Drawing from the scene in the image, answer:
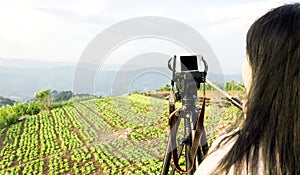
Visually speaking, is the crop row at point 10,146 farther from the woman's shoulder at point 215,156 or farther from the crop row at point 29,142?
the woman's shoulder at point 215,156

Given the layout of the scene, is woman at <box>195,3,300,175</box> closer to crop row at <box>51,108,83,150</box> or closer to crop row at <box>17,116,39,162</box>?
crop row at <box>17,116,39,162</box>

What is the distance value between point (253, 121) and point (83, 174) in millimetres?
4158

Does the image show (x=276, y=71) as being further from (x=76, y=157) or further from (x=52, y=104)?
(x=52, y=104)

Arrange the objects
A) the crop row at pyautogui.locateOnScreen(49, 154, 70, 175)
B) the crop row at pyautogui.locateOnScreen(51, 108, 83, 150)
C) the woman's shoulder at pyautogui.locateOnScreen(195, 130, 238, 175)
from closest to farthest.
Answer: the woman's shoulder at pyautogui.locateOnScreen(195, 130, 238, 175), the crop row at pyautogui.locateOnScreen(49, 154, 70, 175), the crop row at pyautogui.locateOnScreen(51, 108, 83, 150)

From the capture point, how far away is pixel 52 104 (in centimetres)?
1119

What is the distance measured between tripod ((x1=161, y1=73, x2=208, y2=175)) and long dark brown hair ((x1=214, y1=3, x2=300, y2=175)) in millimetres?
635

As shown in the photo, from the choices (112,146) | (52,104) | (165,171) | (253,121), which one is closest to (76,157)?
(112,146)

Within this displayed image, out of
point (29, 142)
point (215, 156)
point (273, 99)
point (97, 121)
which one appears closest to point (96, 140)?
point (29, 142)

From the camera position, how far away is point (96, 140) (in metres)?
6.55

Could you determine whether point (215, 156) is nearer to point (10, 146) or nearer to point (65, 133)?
point (10, 146)

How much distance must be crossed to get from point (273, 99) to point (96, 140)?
6.06 metres

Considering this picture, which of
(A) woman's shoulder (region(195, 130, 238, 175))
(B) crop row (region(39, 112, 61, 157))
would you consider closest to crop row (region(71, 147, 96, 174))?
(B) crop row (region(39, 112, 61, 157))

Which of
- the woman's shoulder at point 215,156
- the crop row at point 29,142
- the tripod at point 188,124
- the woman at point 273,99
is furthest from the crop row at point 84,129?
the woman at point 273,99

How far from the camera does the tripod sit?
1568 mm
